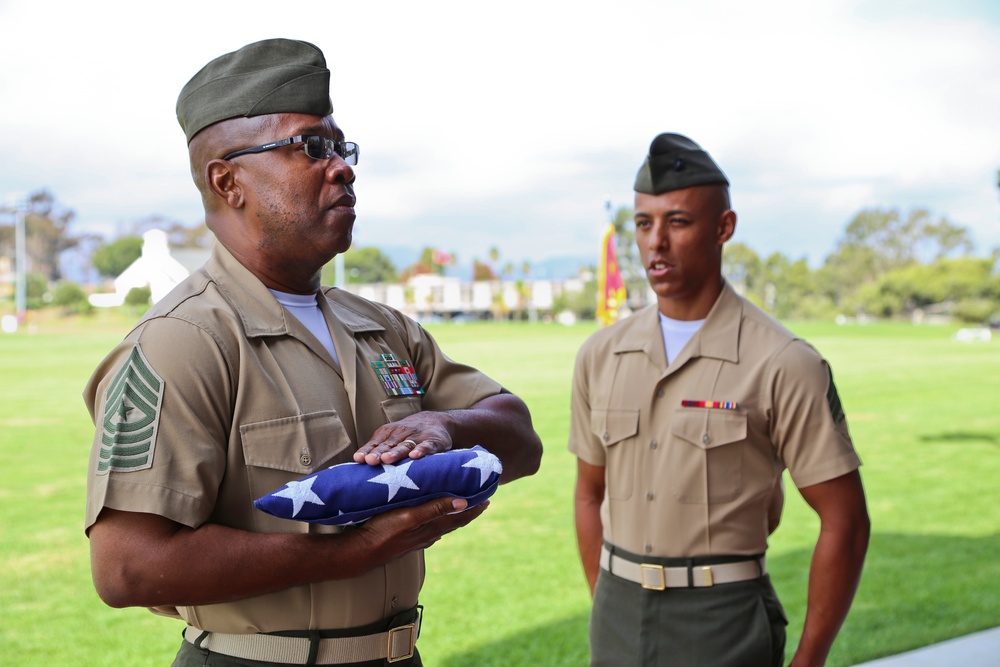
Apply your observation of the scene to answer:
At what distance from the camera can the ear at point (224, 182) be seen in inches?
77.9

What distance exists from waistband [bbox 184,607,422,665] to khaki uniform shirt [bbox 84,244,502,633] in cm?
3

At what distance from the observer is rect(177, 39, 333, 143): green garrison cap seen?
1.95m

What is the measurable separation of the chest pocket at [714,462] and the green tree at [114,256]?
88.9 meters

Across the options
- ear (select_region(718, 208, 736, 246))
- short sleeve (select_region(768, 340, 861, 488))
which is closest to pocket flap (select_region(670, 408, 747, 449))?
short sleeve (select_region(768, 340, 861, 488))

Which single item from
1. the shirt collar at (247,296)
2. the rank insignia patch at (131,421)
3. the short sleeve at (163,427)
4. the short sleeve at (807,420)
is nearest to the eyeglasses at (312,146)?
the shirt collar at (247,296)

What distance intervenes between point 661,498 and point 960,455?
11.6m

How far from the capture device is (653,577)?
3.09 m

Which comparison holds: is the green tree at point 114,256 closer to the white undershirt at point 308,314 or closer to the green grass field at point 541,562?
the green grass field at point 541,562

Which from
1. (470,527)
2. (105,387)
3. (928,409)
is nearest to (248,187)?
(105,387)

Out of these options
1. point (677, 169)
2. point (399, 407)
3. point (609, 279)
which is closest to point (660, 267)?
point (677, 169)

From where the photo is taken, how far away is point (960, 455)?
519 inches

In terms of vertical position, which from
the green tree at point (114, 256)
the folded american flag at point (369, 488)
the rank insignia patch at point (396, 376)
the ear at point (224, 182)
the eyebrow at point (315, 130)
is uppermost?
the eyebrow at point (315, 130)

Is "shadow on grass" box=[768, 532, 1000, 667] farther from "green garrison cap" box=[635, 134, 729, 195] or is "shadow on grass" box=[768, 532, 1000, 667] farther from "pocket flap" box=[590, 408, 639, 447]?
"green garrison cap" box=[635, 134, 729, 195]

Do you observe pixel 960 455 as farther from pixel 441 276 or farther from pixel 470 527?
pixel 441 276
